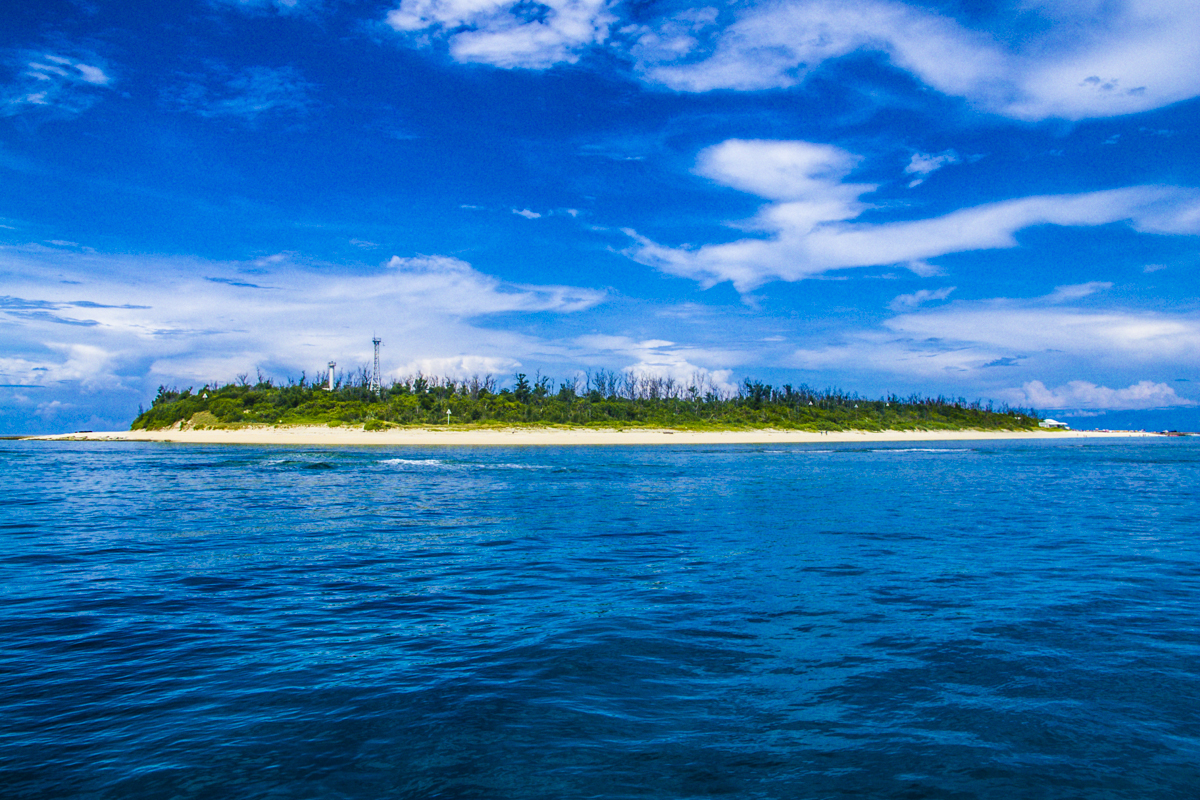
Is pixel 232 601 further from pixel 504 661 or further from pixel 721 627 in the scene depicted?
pixel 721 627

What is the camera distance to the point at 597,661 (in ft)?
28.7

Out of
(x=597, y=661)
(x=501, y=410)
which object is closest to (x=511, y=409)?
(x=501, y=410)

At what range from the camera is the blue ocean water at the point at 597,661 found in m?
5.96

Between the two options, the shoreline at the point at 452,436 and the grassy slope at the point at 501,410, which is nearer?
the shoreline at the point at 452,436

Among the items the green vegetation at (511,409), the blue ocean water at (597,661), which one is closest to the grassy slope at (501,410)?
the green vegetation at (511,409)

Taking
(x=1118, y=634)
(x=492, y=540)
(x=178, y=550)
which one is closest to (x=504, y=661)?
(x=1118, y=634)

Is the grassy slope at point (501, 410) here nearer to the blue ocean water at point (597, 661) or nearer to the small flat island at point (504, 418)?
the small flat island at point (504, 418)

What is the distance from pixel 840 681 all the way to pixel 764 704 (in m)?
1.20

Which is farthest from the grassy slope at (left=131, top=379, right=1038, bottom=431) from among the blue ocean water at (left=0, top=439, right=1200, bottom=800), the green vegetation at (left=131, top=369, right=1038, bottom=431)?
the blue ocean water at (left=0, top=439, right=1200, bottom=800)

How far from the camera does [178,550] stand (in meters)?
16.5

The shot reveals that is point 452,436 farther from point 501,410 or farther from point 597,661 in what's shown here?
point 597,661

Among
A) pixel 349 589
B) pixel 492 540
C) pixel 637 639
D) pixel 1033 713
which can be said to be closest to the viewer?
pixel 1033 713

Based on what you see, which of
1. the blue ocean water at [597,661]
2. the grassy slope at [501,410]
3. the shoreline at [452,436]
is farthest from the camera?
the grassy slope at [501,410]

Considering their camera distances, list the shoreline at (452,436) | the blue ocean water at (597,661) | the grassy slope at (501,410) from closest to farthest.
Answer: the blue ocean water at (597,661) → the shoreline at (452,436) → the grassy slope at (501,410)
